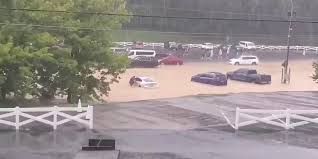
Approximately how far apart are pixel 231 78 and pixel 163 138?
4544 centimetres

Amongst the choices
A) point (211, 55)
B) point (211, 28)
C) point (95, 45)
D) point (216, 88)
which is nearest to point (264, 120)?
point (95, 45)

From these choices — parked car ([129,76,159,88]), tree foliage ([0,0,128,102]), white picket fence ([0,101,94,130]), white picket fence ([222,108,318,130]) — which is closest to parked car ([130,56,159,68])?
parked car ([129,76,159,88])

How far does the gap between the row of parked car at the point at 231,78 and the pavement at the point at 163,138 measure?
29047 mm

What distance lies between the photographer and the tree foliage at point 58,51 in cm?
2706

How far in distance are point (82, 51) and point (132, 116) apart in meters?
7.70

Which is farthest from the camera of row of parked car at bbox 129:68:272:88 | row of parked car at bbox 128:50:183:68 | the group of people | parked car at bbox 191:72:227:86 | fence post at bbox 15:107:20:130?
the group of people

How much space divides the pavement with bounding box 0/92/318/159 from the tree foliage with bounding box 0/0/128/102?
3929mm

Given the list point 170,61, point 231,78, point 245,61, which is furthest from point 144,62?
point 245,61

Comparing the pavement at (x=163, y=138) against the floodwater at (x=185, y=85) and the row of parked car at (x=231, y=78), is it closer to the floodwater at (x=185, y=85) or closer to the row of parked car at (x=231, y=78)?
the floodwater at (x=185, y=85)

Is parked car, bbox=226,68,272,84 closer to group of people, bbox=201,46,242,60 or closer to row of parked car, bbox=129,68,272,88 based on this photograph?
row of parked car, bbox=129,68,272,88

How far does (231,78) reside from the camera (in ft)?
209

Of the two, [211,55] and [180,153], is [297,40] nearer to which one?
[211,55]

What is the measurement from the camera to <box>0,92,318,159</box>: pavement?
16.2 meters

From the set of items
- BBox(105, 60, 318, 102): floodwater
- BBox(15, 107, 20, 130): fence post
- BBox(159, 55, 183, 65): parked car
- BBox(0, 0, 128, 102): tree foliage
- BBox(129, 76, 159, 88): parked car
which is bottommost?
BBox(105, 60, 318, 102): floodwater
